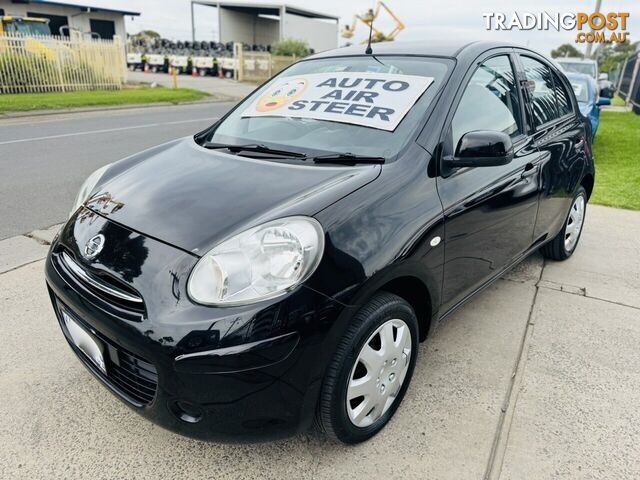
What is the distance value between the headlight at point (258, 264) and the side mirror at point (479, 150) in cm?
88

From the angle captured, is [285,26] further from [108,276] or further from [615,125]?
[108,276]

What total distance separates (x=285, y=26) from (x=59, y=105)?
3959 cm

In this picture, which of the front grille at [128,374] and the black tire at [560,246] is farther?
the black tire at [560,246]

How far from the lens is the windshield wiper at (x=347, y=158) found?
2.27 meters

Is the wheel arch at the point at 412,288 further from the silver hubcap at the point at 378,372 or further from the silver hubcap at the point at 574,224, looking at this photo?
the silver hubcap at the point at 574,224

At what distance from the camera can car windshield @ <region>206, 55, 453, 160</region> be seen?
2410 mm

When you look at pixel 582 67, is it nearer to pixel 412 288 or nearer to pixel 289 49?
pixel 412 288

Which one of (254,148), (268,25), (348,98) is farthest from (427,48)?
(268,25)

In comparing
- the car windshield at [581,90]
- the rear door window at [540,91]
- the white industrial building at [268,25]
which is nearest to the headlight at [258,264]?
the rear door window at [540,91]

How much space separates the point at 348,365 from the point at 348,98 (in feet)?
4.78

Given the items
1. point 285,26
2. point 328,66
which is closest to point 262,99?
point 328,66

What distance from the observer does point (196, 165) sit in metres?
2.44

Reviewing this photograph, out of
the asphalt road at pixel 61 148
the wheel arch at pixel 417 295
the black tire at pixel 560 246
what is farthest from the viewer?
the asphalt road at pixel 61 148

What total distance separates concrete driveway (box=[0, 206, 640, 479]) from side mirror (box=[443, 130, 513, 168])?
113 cm
